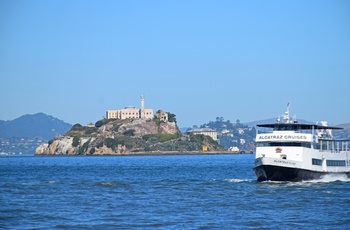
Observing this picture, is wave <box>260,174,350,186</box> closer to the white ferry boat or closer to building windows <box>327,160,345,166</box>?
the white ferry boat

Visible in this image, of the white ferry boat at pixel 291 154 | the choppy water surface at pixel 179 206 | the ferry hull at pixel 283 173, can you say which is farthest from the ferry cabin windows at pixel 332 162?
the choppy water surface at pixel 179 206

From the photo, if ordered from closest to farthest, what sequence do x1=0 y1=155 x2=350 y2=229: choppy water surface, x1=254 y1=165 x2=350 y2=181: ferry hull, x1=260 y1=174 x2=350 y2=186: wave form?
x1=0 y1=155 x2=350 y2=229: choppy water surface < x1=254 y1=165 x2=350 y2=181: ferry hull < x1=260 y1=174 x2=350 y2=186: wave

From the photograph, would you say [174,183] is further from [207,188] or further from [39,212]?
[39,212]

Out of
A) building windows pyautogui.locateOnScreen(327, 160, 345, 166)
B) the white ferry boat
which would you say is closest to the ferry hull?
the white ferry boat

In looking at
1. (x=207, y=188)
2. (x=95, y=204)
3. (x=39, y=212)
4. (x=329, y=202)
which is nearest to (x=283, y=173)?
(x=207, y=188)

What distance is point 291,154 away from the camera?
66500 mm

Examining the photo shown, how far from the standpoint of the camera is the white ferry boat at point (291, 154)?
6619 cm

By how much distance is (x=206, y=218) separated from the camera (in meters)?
44.3

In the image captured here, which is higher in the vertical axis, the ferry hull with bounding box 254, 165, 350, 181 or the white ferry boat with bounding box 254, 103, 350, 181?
the white ferry boat with bounding box 254, 103, 350, 181

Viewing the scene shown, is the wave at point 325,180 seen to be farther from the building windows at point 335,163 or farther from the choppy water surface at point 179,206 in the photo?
the building windows at point 335,163

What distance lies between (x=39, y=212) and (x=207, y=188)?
75.5ft

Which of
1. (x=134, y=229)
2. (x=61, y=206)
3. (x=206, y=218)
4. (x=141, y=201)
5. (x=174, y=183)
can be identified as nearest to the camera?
(x=134, y=229)

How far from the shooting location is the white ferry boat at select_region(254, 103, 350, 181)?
6619cm

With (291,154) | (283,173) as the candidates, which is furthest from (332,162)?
(283,173)
